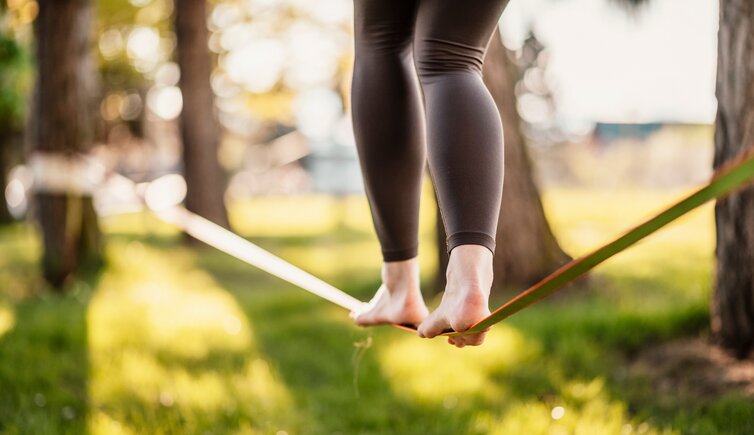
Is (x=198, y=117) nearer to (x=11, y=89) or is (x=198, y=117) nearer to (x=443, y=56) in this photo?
(x=11, y=89)

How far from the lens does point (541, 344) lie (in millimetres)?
2607

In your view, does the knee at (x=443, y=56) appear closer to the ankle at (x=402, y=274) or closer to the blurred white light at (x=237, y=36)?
the ankle at (x=402, y=274)

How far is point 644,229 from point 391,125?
1.88 feet

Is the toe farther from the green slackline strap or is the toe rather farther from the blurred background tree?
the blurred background tree

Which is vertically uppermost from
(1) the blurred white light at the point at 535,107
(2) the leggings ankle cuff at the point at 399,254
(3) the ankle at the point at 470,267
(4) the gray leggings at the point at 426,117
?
(4) the gray leggings at the point at 426,117

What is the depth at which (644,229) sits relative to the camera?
3.15 ft

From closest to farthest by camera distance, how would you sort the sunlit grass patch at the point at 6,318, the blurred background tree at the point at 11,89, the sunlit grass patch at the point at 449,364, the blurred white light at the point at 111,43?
the sunlit grass patch at the point at 449,364 → the sunlit grass patch at the point at 6,318 → the blurred background tree at the point at 11,89 → the blurred white light at the point at 111,43

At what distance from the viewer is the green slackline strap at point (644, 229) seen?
84 centimetres

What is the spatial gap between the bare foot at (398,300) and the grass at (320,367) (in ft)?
0.45

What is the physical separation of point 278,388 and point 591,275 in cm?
210

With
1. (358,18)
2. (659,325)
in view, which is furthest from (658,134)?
(358,18)

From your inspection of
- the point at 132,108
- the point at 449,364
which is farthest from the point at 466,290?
the point at 132,108

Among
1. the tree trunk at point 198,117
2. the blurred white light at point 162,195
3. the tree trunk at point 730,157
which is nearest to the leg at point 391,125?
the tree trunk at point 730,157

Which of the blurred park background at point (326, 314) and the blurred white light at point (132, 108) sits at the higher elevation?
the blurred park background at point (326, 314)
